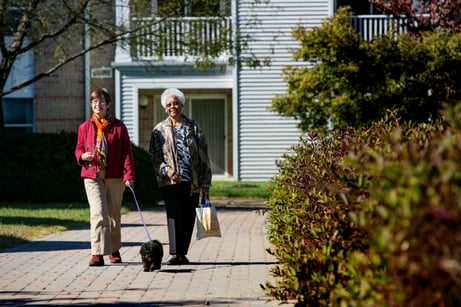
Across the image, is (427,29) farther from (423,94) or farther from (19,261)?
(19,261)

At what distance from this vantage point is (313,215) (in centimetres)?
752

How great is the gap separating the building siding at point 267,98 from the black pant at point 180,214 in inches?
758

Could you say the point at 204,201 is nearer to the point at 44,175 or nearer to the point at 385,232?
the point at 385,232

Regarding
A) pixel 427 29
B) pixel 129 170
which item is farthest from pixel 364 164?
pixel 427 29

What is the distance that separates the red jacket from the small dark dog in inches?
41.3

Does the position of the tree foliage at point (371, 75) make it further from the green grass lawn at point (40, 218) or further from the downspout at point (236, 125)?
the downspout at point (236, 125)

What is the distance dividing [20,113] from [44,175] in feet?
32.6

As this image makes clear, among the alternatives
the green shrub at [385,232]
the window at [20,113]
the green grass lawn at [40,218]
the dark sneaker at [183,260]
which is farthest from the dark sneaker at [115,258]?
the window at [20,113]

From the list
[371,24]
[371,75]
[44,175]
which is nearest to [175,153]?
[44,175]

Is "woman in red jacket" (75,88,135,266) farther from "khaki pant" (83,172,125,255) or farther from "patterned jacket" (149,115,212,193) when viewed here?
"patterned jacket" (149,115,212,193)

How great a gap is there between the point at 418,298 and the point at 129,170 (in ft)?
23.3

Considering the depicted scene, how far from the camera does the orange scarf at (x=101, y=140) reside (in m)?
11.1

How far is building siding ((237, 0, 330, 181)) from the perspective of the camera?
30.6 metres

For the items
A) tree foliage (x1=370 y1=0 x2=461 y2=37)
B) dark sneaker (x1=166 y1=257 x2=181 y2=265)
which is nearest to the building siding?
tree foliage (x1=370 y1=0 x2=461 y2=37)
